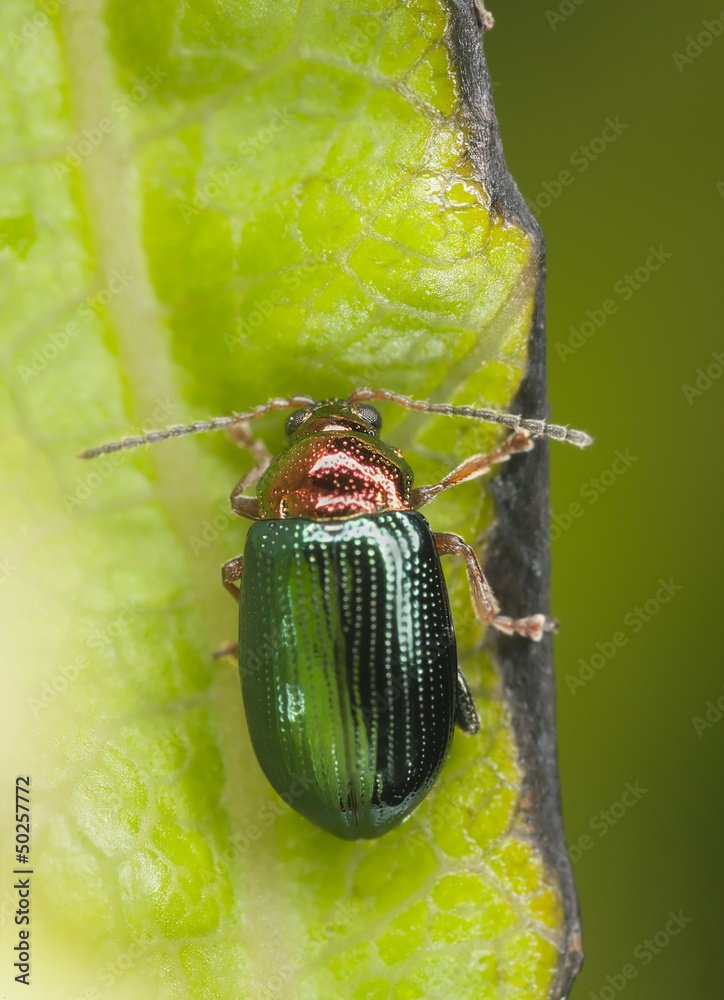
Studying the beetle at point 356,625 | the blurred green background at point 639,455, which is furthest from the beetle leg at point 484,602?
the blurred green background at point 639,455

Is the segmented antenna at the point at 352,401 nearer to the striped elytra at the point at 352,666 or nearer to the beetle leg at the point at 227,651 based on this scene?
the striped elytra at the point at 352,666

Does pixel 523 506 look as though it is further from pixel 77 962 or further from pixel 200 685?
pixel 77 962

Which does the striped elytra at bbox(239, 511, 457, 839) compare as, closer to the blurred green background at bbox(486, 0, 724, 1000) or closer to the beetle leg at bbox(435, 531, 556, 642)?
the beetle leg at bbox(435, 531, 556, 642)

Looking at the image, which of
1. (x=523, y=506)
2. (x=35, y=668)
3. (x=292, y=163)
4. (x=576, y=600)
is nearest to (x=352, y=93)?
(x=292, y=163)

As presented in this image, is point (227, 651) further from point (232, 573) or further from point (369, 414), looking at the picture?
point (369, 414)

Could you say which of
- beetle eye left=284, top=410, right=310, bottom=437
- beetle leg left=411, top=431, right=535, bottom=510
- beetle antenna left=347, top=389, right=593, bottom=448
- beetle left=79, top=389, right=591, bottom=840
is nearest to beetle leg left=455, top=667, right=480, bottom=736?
beetle left=79, top=389, right=591, bottom=840

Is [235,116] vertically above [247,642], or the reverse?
[235,116]

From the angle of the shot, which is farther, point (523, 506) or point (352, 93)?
point (523, 506)

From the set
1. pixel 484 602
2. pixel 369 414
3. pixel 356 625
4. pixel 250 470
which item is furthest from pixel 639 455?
pixel 250 470
